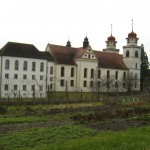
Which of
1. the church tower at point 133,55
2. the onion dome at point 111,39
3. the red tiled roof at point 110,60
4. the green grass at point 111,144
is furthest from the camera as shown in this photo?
the onion dome at point 111,39

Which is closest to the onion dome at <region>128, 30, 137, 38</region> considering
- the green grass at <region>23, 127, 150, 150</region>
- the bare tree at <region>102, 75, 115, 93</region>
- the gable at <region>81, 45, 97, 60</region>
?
the bare tree at <region>102, 75, 115, 93</region>

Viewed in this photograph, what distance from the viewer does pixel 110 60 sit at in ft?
289

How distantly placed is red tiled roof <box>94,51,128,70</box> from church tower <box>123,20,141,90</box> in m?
1.41

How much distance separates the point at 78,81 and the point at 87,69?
11.0 feet

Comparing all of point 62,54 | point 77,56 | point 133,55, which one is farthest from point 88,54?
point 133,55

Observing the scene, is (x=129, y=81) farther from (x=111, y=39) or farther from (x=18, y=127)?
(x=18, y=127)

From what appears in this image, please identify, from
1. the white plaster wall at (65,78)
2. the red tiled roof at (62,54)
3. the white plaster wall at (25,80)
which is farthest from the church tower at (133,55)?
the white plaster wall at (25,80)

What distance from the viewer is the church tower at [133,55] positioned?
8819 cm

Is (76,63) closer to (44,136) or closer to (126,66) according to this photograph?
(126,66)

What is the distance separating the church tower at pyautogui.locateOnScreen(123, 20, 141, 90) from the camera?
88.2m

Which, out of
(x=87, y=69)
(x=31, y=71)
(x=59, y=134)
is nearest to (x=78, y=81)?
(x=87, y=69)

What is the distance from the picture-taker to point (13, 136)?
15711mm

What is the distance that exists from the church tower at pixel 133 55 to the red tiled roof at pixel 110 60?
1408 mm

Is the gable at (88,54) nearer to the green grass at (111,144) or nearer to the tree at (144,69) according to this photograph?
the tree at (144,69)
